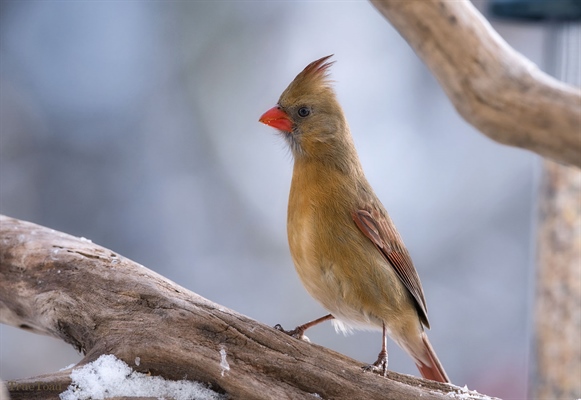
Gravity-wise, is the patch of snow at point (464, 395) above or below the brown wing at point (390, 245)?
below

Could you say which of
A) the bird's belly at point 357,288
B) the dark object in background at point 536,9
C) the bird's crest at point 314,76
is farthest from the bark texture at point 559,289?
the bird's crest at point 314,76

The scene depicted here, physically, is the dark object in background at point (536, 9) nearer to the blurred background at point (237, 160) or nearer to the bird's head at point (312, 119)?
the bird's head at point (312, 119)

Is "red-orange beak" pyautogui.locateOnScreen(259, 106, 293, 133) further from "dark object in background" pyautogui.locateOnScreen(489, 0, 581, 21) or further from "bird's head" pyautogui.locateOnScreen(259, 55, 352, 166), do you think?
"dark object in background" pyautogui.locateOnScreen(489, 0, 581, 21)

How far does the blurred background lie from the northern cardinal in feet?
6.41

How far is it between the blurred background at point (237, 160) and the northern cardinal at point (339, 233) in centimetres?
195

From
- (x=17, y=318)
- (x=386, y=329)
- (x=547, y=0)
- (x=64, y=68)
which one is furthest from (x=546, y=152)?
(x=64, y=68)

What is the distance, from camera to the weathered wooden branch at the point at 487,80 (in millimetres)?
2461

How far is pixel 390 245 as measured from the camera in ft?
8.75

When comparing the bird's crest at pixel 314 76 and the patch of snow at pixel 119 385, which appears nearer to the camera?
the patch of snow at pixel 119 385

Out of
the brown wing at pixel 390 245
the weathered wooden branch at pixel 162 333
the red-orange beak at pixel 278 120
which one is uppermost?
the red-orange beak at pixel 278 120

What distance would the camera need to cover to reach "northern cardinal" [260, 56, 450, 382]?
2.55m

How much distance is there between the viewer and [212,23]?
5195mm

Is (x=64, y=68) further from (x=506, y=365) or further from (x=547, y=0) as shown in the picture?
(x=506, y=365)

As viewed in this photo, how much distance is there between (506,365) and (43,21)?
3.54 metres
